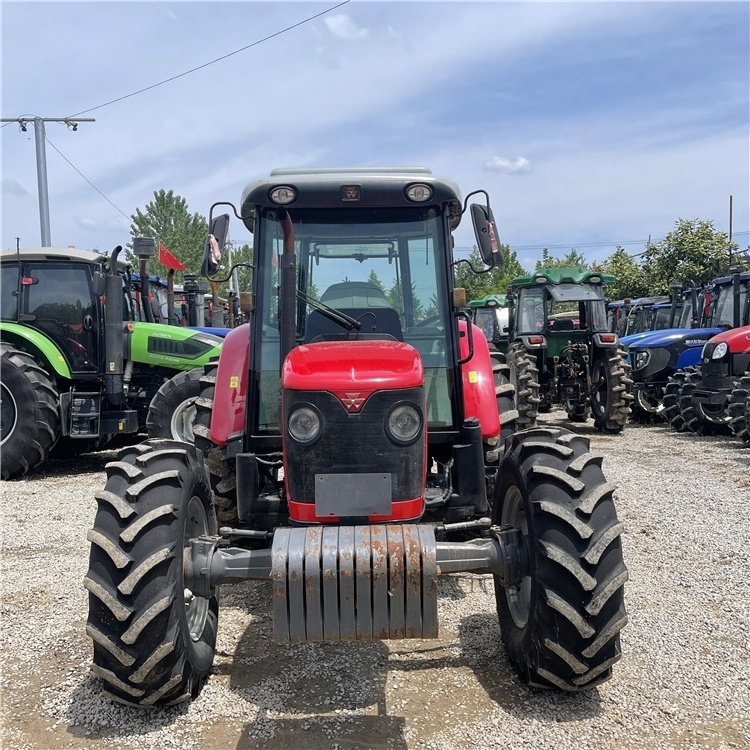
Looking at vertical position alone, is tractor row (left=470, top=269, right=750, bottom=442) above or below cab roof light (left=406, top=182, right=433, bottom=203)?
below

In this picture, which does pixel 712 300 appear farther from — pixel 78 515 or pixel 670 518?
pixel 78 515

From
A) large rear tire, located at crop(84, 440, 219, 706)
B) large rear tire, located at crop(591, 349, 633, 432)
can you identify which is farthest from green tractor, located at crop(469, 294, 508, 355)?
large rear tire, located at crop(84, 440, 219, 706)

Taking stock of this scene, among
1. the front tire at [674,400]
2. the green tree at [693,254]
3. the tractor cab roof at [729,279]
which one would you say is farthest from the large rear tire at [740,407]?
the green tree at [693,254]

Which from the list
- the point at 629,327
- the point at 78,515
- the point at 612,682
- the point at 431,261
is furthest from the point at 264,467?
the point at 629,327

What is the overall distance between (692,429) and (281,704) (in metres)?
9.89

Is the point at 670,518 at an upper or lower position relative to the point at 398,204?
lower

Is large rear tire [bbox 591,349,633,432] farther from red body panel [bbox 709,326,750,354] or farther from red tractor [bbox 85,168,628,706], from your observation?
red tractor [bbox 85,168,628,706]

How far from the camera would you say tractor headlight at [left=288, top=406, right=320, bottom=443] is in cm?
331

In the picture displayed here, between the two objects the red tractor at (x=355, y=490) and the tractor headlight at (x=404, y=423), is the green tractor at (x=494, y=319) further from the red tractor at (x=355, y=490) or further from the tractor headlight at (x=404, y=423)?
the tractor headlight at (x=404, y=423)

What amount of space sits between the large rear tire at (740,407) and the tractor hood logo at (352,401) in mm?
8422

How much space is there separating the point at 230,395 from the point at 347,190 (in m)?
1.43

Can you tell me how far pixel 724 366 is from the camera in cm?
1091

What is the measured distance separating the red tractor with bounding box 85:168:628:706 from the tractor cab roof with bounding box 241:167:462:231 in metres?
0.01

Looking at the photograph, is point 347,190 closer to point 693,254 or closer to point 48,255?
point 48,255
